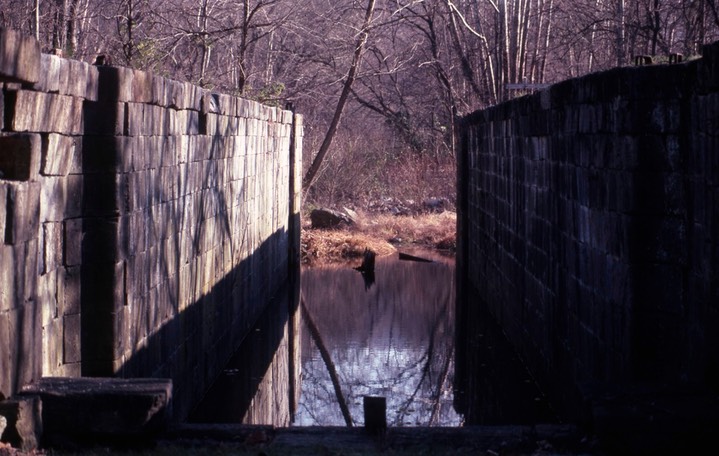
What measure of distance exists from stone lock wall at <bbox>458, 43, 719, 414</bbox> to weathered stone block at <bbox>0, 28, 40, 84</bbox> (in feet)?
11.0

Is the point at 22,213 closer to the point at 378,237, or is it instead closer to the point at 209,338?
the point at 209,338

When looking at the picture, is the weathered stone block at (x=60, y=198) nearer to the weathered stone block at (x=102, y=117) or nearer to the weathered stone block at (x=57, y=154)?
the weathered stone block at (x=57, y=154)

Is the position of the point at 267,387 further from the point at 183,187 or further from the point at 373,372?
the point at 183,187

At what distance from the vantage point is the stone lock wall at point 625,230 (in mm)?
5930

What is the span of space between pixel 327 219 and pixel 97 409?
1870 cm

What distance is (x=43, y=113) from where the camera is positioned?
5.62 m

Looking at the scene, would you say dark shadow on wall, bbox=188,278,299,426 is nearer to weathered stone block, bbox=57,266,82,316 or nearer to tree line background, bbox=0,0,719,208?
weathered stone block, bbox=57,266,82,316

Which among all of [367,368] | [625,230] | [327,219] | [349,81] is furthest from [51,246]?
[349,81]

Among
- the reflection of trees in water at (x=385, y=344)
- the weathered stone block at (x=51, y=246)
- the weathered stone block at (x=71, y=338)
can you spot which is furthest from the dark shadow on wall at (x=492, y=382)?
the weathered stone block at (x=51, y=246)

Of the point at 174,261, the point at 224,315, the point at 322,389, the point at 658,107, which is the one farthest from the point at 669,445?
the point at 224,315

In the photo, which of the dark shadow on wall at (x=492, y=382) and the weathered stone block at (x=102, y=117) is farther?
the dark shadow on wall at (x=492, y=382)

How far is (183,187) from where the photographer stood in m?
9.02

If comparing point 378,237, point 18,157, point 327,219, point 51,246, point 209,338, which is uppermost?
point 18,157

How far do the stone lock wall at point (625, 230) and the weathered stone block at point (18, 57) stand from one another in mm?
3340
